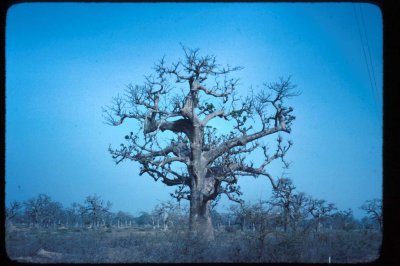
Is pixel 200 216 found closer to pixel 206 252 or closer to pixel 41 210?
pixel 206 252

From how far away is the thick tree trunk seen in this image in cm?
1202

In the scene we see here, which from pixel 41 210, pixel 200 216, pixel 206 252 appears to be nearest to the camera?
pixel 206 252

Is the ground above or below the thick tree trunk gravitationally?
below

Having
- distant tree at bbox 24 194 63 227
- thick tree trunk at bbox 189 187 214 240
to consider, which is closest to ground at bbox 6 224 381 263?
thick tree trunk at bbox 189 187 214 240

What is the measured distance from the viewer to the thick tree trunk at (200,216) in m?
12.0

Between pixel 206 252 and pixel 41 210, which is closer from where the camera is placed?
pixel 206 252

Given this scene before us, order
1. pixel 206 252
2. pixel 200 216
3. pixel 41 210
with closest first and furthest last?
pixel 206 252, pixel 200 216, pixel 41 210

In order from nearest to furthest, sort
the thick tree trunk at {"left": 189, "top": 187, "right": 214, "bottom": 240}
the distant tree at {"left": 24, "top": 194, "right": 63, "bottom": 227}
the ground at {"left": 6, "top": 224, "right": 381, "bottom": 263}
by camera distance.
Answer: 1. the ground at {"left": 6, "top": 224, "right": 381, "bottom": 263}
2. the thick tree trunk at {"left": 189, "top": 187, "right": 214, "bottom": 240}
3. the distant tree at {"left": 24, "top": 194, "right": 63, "bottom": 227}

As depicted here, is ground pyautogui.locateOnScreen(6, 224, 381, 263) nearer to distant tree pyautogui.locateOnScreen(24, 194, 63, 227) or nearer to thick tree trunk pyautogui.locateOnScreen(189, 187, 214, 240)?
thick tree trunk pyautogui.locateOnScreen(189, 187, 214, 240)

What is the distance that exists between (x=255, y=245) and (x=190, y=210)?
2.90 meters

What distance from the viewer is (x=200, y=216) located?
485 inches

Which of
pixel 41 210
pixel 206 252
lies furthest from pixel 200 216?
pixel 41 210
